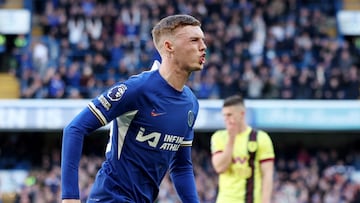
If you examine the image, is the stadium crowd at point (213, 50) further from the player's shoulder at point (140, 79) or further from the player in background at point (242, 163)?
the player's shoulder at point (140, 79)

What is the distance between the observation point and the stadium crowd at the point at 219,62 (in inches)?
754

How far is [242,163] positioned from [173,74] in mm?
2821

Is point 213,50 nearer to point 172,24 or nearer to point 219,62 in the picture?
point 219,62

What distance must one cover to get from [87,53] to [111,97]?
1680 centimetres

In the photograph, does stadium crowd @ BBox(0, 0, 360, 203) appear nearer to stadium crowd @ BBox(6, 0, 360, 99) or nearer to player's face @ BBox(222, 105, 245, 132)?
Answer: stadium crowd @ BBox(6, 0, 360, 99)

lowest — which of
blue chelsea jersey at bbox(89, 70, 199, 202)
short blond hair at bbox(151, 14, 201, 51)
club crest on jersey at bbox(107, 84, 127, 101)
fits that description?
blue chelsea jersey at bbox(89, 70, 199, 202)

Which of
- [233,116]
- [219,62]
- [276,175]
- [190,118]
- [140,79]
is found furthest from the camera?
[219,62]

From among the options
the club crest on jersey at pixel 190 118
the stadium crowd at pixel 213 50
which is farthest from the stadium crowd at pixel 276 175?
the club crest on jersey at pixel 190 118

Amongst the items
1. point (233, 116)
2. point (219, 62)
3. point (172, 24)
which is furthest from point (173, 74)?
point (219, 62)

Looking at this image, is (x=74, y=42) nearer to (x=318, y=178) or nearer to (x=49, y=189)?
(x=49, y=189)

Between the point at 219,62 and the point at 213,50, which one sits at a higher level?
the point at 213,50

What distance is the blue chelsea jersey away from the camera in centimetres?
498

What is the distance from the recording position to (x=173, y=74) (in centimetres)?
514

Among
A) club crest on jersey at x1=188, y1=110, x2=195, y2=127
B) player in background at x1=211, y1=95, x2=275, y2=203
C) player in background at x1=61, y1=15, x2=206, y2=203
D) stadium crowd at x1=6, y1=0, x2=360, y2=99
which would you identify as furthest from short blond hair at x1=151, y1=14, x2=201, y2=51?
stadium crowd at x1=6, y1=0, x2=360, y2=99
